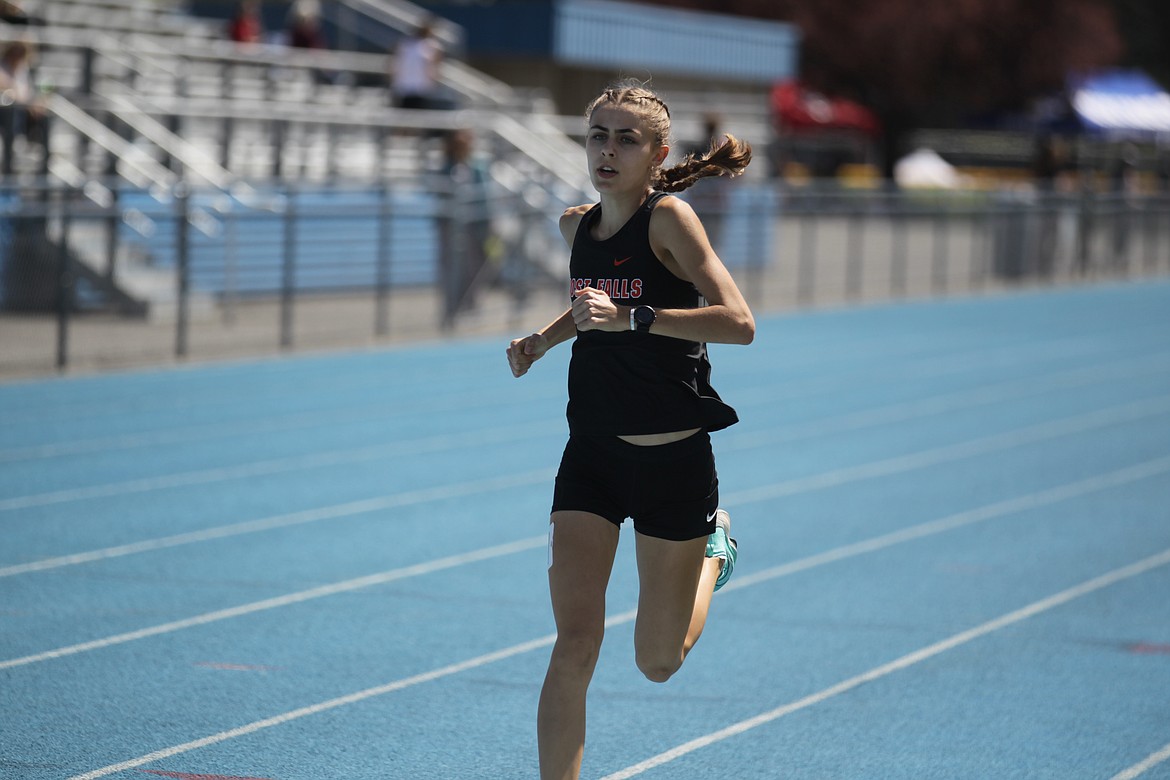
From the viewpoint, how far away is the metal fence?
574 inches

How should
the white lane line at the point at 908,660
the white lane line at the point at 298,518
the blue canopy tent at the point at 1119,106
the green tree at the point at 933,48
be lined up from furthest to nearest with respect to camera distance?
the green tree at the point at 933,48, the blue canopy tent at the point at 1119,106, the white lane line at the point at 298,518, the white lane line at the point at 908,660

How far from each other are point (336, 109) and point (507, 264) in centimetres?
537

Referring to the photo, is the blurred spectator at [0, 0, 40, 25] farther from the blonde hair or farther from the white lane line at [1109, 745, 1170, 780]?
the white lane line at [1109, 745, 1170, 780]

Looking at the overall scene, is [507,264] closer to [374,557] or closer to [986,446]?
[986,446]

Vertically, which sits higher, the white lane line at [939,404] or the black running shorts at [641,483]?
the black running shorts at [641,483]

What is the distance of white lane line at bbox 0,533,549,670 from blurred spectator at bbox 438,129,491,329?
33.8ft

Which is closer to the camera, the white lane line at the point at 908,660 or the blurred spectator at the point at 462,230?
the white lane line at the point at 908,660

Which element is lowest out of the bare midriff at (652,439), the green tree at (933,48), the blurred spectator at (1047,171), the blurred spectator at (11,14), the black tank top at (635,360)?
the bare midriff at (652,439)

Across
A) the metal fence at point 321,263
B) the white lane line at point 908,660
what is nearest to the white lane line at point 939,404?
the white lane line at point 908,660

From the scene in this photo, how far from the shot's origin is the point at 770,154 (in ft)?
111

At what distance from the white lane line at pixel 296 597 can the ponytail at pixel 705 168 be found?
2.49 metres

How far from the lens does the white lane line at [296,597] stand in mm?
6410

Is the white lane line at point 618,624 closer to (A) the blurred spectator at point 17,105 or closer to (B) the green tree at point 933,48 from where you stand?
(A) the blurred spectator at point 17,105

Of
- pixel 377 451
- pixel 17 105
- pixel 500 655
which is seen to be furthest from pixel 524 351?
pixel 17 105
